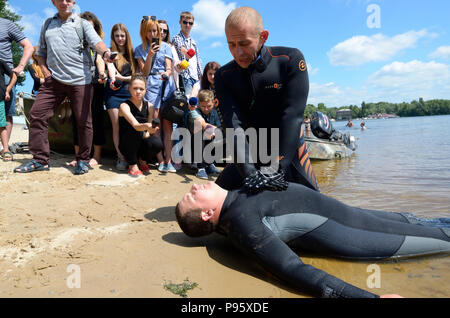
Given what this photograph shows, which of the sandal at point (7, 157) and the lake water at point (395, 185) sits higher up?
the sandal at point (7, 157)

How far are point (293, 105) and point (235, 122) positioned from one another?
1.71ft

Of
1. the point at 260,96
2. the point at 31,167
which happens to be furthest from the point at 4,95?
the point at 260,96

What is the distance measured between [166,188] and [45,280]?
2308 millimetres

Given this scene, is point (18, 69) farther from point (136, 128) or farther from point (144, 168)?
point (144, 168)

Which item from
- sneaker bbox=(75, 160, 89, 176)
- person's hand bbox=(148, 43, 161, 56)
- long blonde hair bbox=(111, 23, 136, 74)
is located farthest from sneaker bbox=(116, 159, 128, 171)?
person's hand bbox=(148, 43, 161, 56)

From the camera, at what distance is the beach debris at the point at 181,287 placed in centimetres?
169

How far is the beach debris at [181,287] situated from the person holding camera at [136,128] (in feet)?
9.05

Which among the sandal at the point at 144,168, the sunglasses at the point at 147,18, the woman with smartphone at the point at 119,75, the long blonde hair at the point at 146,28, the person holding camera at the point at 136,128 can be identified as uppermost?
the sunglasses at the point at 147,18

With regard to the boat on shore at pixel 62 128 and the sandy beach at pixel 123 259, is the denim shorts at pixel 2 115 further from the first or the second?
the sandy beach at pixel 123 259

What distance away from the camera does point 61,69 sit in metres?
3.98

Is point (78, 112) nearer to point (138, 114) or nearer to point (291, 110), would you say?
point (138, 114)

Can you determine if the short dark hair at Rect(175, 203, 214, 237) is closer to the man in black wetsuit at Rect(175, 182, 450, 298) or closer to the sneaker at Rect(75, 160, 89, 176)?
the man in black wetsuit at Rect(175, 182, 450, 298)

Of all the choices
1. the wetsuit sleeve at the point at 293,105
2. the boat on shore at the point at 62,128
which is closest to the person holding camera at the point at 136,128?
the boat on shore at the point at 62,128

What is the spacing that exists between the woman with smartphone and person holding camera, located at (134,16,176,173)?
177 mm
